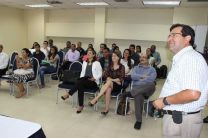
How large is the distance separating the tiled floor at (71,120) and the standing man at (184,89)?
1758 mm

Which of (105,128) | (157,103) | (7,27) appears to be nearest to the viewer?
(157,103)

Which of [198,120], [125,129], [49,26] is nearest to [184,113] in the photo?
[198,120]

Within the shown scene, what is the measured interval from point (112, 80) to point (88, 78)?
505 mm

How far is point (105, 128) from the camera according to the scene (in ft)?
11.5

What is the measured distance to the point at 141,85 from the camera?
3.94 metres

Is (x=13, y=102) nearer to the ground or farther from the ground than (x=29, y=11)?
nearer to the ground

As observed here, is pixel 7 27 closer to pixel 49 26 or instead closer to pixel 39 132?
pixel 49 26

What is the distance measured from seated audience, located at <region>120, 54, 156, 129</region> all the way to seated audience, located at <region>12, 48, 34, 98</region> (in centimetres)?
236

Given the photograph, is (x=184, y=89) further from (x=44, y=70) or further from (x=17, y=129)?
(x=44, y=70)

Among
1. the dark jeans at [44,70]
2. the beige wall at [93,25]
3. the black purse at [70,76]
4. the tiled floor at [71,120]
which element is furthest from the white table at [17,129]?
the beige wall at [93,25]

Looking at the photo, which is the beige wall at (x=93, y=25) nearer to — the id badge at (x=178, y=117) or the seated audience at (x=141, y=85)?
the seated audience at (x=141, y=85)

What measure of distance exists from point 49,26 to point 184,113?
29.5 ft

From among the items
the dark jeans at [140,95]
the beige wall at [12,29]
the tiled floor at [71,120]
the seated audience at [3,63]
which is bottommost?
the tiled floor at [71,120]

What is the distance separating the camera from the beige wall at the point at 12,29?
921cm
